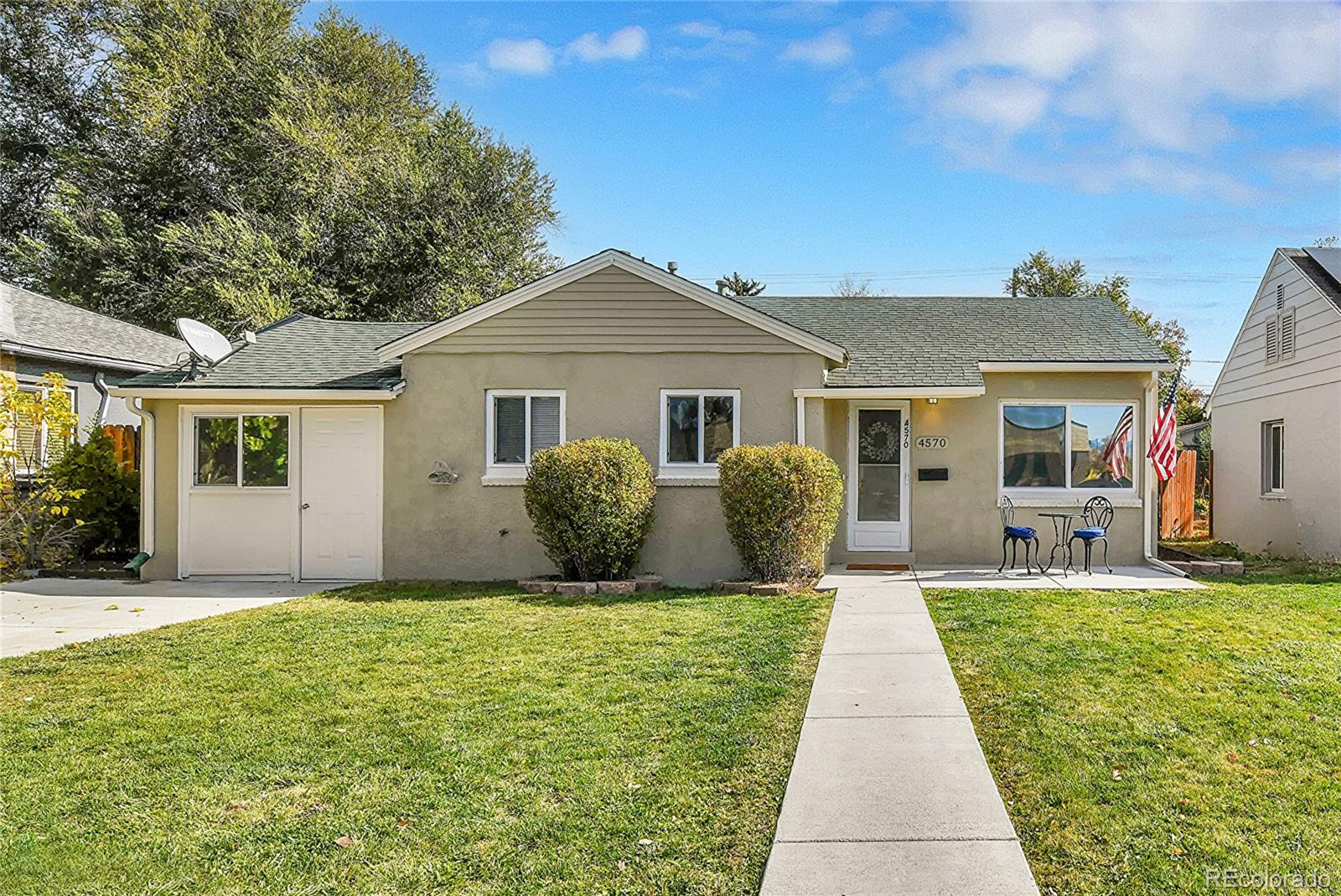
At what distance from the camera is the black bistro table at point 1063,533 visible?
38.4ft

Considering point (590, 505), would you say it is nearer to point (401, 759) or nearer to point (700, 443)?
point (700, 443)

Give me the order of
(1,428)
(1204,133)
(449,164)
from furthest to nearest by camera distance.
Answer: (449,164)
(1204,133)
(1,428)

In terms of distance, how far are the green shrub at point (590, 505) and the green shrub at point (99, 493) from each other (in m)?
6.68

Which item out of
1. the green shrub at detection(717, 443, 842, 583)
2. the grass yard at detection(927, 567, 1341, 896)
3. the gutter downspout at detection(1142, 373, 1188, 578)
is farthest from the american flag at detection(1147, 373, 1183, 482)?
the green shrub at detection(717, 443, 842, 583)

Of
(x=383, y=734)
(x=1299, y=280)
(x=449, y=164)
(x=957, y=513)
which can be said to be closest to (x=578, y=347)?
(x=957, y=513)

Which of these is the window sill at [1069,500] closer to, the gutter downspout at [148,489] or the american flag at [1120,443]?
the american flag at [1120,443]

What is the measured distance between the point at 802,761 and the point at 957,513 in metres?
8.13

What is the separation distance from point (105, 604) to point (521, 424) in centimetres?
506

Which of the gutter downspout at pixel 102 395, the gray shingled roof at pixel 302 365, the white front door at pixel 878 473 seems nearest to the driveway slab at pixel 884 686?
the white front door at pixel 878 473

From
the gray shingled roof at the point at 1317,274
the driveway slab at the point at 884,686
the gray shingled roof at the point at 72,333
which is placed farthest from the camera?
the gray shingled roof at the point at 72,333

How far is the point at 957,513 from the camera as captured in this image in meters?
12.0

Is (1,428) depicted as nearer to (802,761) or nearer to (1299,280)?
(802,761)

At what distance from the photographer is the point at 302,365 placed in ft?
39.1

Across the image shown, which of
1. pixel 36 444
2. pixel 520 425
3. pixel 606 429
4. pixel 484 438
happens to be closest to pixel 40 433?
pixel 36 444
